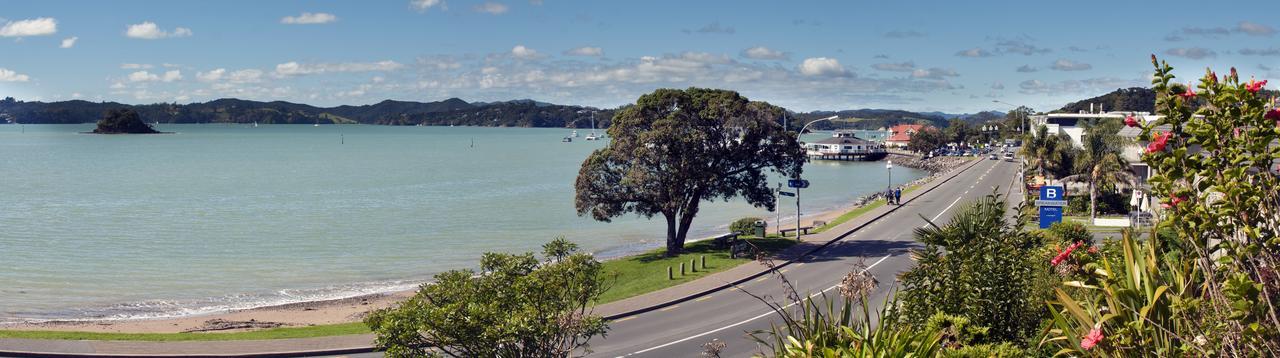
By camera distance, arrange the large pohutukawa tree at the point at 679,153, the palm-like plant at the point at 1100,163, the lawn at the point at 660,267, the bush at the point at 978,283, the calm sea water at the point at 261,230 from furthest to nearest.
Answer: the palm-like plant at the point at 1100,163 < the calm sea water at the point at 261,230 < the large pohutukawa tree at the point at 679,153 < the lawn at the point at 660,267 < the bush at the point at 978,283

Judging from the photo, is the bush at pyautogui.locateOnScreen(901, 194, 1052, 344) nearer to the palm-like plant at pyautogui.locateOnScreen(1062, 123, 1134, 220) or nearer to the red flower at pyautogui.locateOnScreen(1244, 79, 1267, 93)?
the red flower at pyautogui.locateOnScreen(1244, 79, 1267, 93)

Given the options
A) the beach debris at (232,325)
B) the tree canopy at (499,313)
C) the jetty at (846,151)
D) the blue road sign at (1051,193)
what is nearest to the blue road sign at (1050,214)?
the blue road sign at (1051,193)

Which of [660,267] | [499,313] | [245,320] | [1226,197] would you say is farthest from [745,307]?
[1226,197]

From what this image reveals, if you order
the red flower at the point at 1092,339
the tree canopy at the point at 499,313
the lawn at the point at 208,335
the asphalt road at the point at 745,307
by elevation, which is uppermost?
the red flower at the point at 1092,339

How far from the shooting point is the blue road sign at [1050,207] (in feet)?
124

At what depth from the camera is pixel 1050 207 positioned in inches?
1496

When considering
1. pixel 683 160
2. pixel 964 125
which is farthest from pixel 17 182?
pixel 964 125

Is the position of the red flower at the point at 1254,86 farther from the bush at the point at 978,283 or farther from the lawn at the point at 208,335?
the lawn at the point at 208,335

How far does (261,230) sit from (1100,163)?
50.8m

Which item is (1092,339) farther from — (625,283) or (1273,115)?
(625,283)

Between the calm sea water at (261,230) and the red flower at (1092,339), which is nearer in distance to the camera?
the red flower at (1092,339)

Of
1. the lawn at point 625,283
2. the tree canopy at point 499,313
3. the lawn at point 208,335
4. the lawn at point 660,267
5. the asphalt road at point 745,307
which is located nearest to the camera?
the tree canopy at point 499,313

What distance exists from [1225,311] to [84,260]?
174ft

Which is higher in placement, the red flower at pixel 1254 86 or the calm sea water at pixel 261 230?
the red flower at pixel 1254 86
